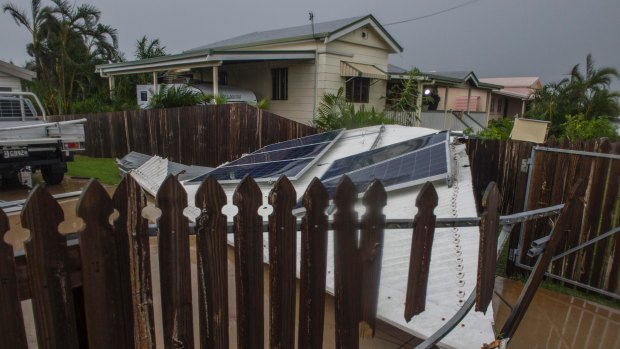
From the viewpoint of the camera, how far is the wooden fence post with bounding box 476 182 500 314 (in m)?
1.98

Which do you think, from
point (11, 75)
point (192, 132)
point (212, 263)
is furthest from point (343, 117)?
point (11, 75)

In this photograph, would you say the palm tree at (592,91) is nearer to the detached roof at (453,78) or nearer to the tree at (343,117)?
the detached roof at (453,78)

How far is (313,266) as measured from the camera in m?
1.93

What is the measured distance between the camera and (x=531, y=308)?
374 centimetres

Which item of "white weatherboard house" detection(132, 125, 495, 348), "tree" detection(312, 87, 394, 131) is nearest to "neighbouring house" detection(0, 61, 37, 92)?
"tree" detection(312, 87, 394, 131)

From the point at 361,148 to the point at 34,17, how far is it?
2284 centimetres

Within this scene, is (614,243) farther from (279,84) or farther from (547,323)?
(279,84)

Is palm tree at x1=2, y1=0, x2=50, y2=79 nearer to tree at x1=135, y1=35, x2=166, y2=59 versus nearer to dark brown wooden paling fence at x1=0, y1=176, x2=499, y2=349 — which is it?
tree at x1=135, y1=35, x2=166, y2=59

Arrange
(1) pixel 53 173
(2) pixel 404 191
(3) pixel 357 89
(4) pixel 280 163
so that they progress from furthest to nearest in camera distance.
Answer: (3) pixel 357 89 < (1) pixel 53 173 < (4) pixel 280 163 < (2) pixel 404 191

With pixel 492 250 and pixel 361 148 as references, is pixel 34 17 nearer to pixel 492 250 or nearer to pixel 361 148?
pixel 361 148

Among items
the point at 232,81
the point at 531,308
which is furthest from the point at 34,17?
the point at 531,308

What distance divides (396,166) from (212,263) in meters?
2.89

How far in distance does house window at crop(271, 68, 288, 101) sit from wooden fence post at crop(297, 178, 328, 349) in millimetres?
14522

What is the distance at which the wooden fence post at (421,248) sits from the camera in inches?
77.6
